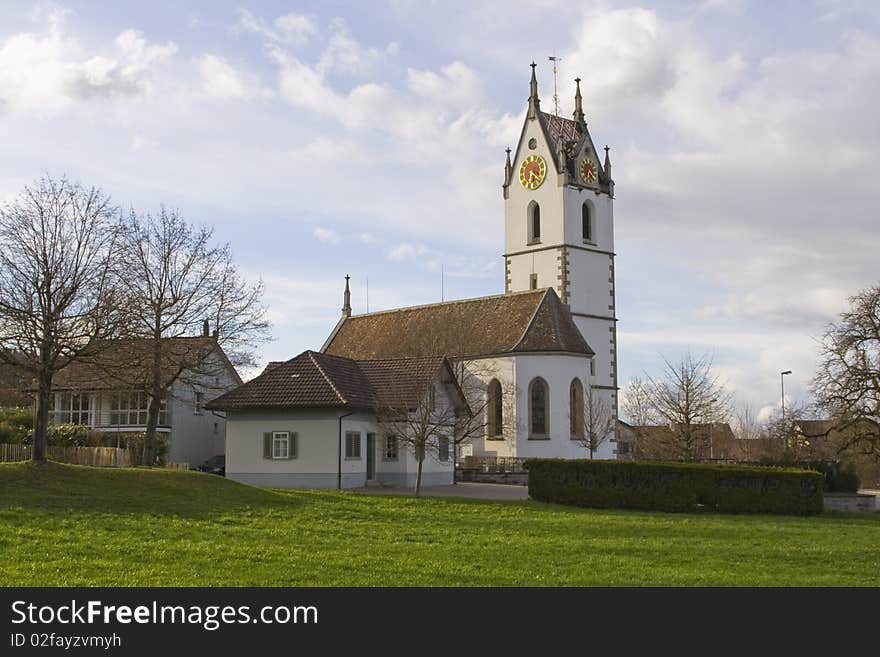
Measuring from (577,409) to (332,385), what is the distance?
20971mm

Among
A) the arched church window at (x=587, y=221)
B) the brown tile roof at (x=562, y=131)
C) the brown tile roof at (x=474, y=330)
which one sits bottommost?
the brown tile roof at (x=474, y=330)

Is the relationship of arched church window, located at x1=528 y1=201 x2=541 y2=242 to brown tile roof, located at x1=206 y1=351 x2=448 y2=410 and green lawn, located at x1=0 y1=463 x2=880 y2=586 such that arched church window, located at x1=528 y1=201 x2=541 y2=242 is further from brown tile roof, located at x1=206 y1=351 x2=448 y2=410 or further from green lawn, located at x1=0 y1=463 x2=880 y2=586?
green lawn, located at x1=0 y1=463 x2=880 y2=586

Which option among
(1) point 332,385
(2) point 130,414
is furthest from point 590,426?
(2) point 130,414

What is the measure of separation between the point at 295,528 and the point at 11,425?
27.2m

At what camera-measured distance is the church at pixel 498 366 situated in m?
40.2

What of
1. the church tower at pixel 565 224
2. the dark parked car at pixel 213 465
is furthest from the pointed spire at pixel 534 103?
the dark parked car at pixel 213 465

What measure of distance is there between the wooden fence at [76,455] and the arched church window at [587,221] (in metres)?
35.1

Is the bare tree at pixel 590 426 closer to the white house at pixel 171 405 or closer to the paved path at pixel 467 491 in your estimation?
the paved path at pixel 467 491

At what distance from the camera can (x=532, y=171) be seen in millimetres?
70500

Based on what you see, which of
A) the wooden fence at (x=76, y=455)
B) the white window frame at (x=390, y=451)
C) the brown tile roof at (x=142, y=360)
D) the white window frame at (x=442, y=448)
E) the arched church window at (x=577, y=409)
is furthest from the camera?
the arched church window at (x=577, y=409)

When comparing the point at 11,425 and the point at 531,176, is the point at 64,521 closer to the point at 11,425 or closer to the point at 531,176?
the point at 11,425

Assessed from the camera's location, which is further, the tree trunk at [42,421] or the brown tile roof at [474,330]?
the brown tile roof at [474,330]

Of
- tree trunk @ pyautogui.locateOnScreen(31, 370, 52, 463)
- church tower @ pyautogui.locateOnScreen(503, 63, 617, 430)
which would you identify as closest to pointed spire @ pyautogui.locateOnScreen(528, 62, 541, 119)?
church tower @ pyautogui.locateOnScreen(503, 63, 617, 430)
